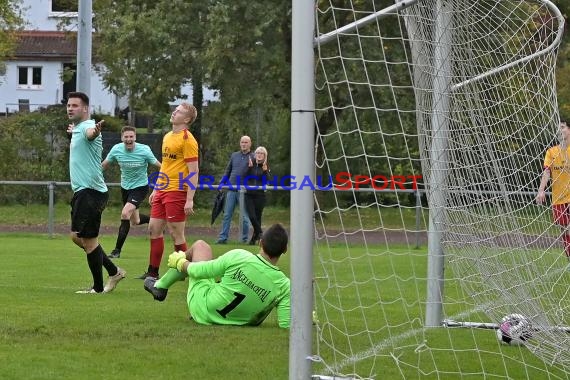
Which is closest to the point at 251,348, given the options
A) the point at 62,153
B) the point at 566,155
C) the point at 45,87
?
the point at 566,155

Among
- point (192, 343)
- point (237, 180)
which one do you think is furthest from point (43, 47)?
point (192, 343)

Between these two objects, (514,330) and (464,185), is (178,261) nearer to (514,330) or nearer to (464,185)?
(464,185)

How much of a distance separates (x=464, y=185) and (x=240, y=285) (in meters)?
1.85

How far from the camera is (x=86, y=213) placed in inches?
433

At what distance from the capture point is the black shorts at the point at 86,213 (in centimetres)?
1098

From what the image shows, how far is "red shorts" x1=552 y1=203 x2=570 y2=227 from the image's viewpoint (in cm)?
1008

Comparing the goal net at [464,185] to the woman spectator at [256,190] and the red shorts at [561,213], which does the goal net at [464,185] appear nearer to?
the red shorts at [561,213]

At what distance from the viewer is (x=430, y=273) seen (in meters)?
9.14

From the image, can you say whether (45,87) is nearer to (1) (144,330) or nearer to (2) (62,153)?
(2) (62,153)

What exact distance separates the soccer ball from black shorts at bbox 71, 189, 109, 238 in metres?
4.34

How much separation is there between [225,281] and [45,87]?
5488 cm

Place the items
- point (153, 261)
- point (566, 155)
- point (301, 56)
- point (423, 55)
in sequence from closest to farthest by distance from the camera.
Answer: point (301, 56) → point (423, 55) → point (566, 155) → point (153, 261)

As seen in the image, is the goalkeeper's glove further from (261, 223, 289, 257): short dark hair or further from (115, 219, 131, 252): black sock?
(115, 219, 131, 252): black sock

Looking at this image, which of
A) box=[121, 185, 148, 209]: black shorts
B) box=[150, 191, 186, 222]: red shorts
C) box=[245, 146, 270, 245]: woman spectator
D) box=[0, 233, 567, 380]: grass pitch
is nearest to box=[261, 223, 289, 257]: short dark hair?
box=[0, 233, 567, 380]: grass pitch
